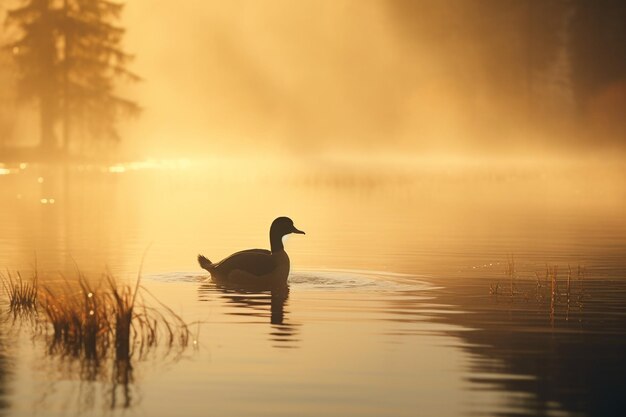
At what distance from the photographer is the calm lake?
13484 millimetres

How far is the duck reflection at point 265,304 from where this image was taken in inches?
674

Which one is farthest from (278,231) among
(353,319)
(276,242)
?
(353,319)

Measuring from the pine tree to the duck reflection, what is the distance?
48.2 metres

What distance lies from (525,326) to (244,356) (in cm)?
446

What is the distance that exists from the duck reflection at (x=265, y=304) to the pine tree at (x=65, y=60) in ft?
158

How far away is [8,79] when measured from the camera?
81.2 meters

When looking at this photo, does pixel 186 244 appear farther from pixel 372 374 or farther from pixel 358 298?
pixel 372 374

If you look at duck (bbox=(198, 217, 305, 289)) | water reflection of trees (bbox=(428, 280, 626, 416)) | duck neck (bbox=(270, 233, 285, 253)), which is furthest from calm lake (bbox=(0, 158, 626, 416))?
duck neck (bbox=(270, 233, 285, 253))

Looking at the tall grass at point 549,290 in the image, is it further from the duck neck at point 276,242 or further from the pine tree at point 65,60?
the pine tree at point 65,60

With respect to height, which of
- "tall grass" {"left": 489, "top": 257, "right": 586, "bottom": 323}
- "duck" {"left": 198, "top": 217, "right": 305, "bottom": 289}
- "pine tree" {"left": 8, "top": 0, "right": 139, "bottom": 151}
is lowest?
"tall grass" {"left": 489, "top": 257, "right": 586, "bottom": 323}

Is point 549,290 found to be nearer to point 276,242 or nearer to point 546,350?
point 276,242

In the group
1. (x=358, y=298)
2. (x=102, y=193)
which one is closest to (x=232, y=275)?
(x=358, y=298)

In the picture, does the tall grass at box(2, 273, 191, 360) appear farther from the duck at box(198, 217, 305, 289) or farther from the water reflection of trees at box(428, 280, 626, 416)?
the duck at box(198, 217, 305, 289)

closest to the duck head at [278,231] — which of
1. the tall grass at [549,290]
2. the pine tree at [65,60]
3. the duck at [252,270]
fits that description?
the duck at [252,270]
